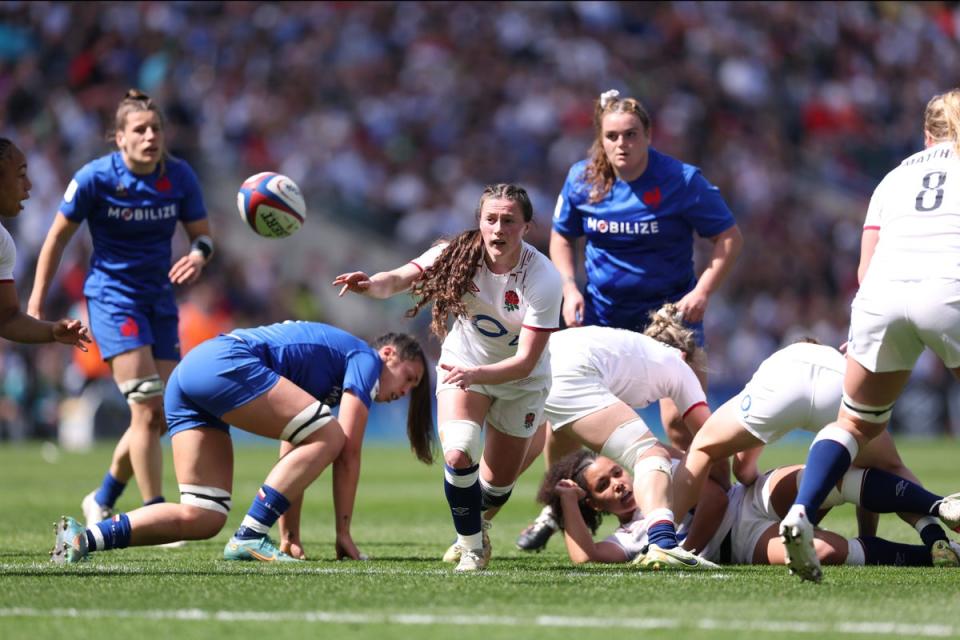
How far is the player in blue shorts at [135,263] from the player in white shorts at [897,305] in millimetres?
4229

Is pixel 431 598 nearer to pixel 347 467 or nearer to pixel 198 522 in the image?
pixel 198 522

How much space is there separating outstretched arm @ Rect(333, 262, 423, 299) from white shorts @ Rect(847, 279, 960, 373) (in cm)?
206

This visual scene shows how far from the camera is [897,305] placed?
17.6 feet

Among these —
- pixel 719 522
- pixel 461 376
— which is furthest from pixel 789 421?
pixel 461 376

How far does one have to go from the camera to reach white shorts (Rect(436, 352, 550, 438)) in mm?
6562

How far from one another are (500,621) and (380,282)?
217 cm

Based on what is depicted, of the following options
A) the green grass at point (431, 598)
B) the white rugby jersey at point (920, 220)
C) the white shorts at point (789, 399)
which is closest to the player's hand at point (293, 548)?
the green grass at point (431, 598)

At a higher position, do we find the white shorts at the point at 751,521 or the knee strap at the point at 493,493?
the knee strap at the point at 493,493

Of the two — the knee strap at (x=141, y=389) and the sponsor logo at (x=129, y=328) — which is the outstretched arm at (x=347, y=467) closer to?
the knee strap at (x=141, y=389)

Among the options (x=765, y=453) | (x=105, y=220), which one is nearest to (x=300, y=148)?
(x=765, y=453)

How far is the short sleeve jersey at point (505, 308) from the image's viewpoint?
6.20 m

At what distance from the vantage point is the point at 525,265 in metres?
6.35

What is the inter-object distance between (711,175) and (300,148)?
6752 millimetres

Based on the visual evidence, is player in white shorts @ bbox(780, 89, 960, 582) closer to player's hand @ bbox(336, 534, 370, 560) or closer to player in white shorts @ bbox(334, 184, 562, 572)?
player in white shorts @ bbox(334, 184, 562, 572)
